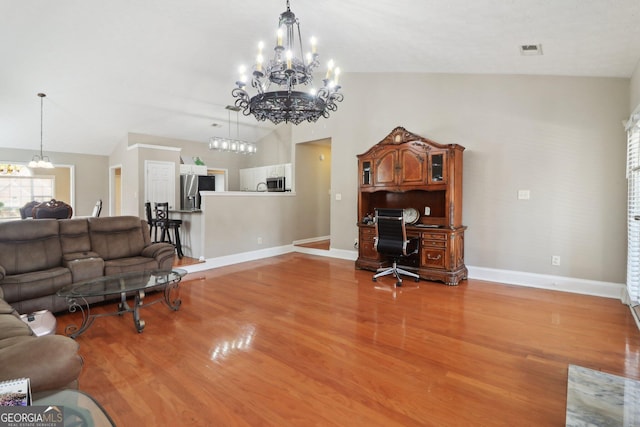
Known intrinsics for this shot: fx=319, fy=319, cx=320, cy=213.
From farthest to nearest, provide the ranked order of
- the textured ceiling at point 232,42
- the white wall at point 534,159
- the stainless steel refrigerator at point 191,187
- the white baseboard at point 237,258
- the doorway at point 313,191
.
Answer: the stainless steel refrigerator at point 191,187 → the doorway at point 313,191 → the white baseboard at point 237,258 → the white wall at point 534,159 → the textured ceiling at point 232,42

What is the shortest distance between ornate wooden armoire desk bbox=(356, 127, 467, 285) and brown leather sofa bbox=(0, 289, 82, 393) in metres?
4.09

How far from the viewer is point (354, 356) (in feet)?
7.97

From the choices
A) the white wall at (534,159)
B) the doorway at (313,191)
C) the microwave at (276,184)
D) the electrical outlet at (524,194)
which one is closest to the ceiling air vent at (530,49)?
the white wall at (534,159)

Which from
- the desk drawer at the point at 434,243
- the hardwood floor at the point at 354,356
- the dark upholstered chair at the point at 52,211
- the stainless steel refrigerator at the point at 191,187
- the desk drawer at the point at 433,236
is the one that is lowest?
the hardwood floor at the point at 354,356

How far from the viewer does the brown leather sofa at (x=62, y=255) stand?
3174 millimetres

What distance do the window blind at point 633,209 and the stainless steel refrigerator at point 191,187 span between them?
7.30m

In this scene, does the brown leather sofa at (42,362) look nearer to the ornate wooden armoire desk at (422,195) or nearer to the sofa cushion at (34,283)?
the sofa cushion at (34,283)

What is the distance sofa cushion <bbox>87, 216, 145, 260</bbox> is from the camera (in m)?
4.00

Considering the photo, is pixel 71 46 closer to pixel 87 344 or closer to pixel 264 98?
pixel 264 98

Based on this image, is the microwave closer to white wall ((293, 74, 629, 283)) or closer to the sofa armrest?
white wall ((293, 74, 629, 283))

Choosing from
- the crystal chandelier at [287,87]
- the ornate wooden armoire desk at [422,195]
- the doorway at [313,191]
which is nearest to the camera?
the crystal chandelier at [287,87]

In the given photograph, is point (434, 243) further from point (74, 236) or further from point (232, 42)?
point (74, 236)

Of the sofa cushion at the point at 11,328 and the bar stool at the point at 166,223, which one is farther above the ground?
the bar stool at the point at 166,223

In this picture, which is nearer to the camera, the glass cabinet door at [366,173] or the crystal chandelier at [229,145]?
the glass cabinet door at [366,173]
